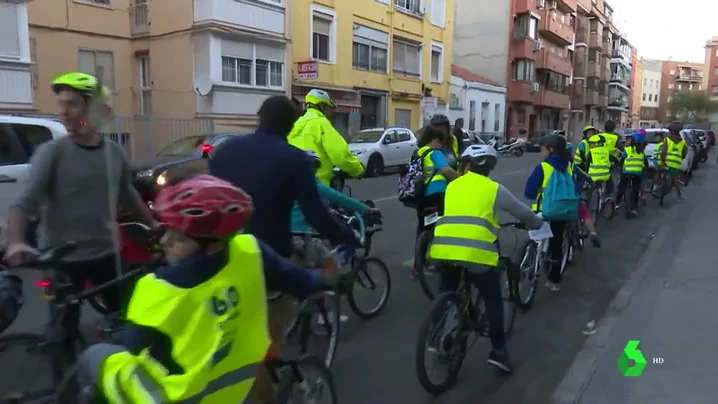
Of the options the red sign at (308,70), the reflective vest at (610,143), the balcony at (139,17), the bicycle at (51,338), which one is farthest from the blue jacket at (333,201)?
the balcony at (139,17)

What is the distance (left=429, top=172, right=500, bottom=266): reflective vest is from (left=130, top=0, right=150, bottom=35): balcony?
18.8 meters

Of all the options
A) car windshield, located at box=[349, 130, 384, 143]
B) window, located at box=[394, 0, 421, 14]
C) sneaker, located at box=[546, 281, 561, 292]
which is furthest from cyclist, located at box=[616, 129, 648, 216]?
window, located at box=[394, 0, 421, 14]

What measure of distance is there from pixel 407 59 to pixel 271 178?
2793cm

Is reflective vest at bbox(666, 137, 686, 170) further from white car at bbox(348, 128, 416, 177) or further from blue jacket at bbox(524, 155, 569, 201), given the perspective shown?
blue jacket at bbox(524, 155, 569, 201)

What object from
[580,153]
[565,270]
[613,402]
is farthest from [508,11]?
[613,402]

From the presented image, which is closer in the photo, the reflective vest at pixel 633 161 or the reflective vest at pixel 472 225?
the reflective vest at pixel 472 225

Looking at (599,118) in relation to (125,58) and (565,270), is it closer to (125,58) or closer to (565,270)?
(125,58)

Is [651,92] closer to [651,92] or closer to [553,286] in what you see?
[651,92]

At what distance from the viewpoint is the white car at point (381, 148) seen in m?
19.1

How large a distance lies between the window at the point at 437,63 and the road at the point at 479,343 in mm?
25030

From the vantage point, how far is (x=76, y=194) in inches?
122

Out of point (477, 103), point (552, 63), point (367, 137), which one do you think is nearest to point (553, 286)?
point (367, 137)

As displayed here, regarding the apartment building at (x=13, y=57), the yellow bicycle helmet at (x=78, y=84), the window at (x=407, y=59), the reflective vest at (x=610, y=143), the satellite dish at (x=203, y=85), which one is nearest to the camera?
the yellow bicycle helmet at (x=78, y=84)

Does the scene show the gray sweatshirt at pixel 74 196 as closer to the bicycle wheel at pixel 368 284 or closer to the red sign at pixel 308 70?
the bicycle wheel at pixel 368 284
